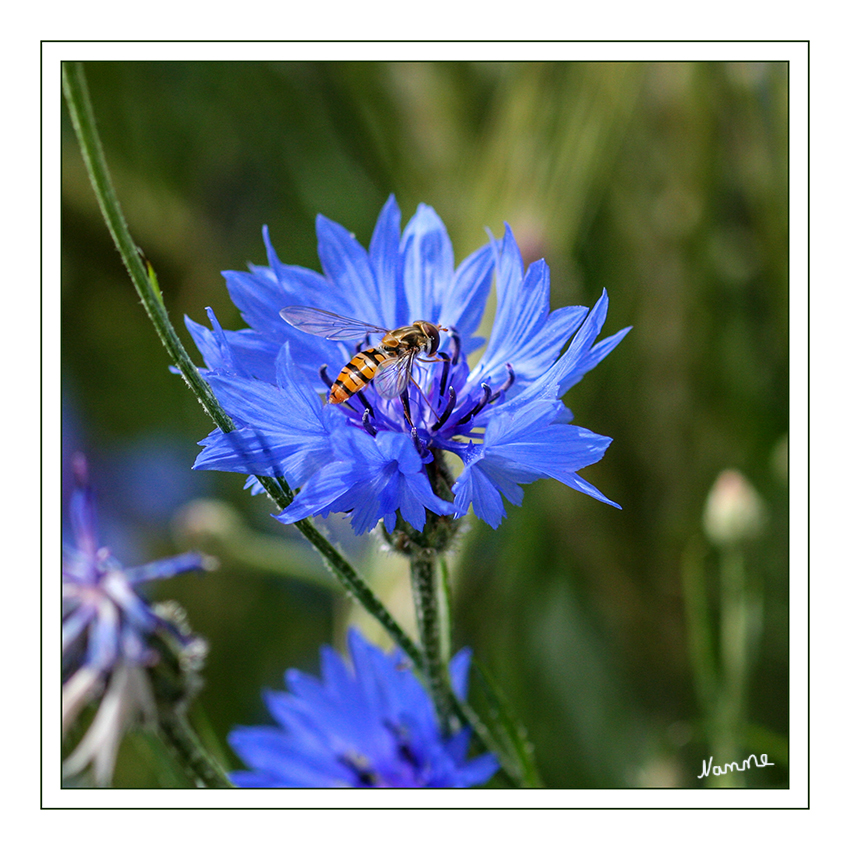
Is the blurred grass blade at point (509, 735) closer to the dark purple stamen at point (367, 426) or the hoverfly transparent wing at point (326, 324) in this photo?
the dark purple stamen at point (367, 426)

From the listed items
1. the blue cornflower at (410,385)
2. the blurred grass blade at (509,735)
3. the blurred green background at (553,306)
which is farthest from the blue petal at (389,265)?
the blurred green background at (553,306)

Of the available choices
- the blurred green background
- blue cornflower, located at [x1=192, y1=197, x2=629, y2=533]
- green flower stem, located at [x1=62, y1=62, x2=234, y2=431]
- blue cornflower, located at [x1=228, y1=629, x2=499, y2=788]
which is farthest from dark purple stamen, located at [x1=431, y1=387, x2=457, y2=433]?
the blurred green background

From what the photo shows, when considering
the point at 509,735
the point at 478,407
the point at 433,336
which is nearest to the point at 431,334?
the point at 433,336

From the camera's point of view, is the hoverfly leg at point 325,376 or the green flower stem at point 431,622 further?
the hoverfly leg at point 325,376
